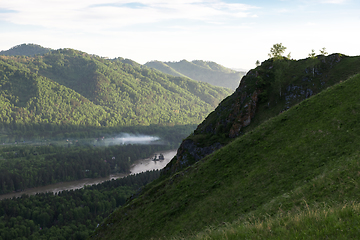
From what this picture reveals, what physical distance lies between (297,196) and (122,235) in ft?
130

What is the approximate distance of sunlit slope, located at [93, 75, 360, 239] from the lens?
31.3 meters

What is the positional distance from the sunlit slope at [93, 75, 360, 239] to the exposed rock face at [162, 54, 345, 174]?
2344cm

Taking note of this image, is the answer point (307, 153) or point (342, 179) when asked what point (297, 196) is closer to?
point (342, 179)

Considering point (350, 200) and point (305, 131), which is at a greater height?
point (305, 131)

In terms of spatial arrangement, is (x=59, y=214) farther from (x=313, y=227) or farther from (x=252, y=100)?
(x=313, y=227)

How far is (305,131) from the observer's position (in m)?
47.4

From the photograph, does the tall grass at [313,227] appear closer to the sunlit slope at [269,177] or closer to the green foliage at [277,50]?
the sunlit slope at [269,177]

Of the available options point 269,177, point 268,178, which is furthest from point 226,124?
point 268,178

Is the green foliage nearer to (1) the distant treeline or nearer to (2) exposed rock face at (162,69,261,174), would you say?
(2) exposed rock face at (162,69,261,174)

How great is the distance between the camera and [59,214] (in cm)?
15200

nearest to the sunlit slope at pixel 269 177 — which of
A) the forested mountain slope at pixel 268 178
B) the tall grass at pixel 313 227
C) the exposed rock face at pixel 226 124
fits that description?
the forested mountain slope at pixel 268 178

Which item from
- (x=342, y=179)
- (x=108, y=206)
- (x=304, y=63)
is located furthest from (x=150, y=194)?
(x=108, y=206)

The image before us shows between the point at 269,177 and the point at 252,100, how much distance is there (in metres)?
48.0

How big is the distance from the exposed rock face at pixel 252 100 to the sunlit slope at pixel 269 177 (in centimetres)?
2344
